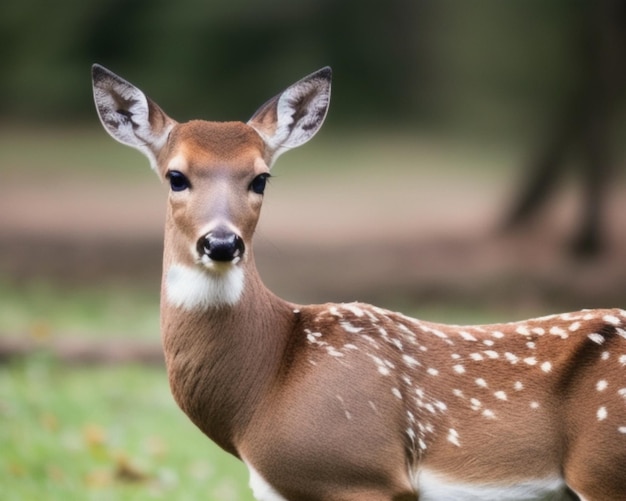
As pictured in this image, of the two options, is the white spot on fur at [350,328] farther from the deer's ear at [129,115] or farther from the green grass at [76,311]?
the green grass at [76,311]

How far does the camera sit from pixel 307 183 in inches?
857

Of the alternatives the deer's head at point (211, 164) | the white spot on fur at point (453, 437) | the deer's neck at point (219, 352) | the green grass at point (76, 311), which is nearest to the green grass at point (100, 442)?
the green grass at point (76, 311)

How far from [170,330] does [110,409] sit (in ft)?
15.7

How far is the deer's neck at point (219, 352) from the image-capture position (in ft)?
17.1

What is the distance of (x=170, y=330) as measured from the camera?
17.5 ft

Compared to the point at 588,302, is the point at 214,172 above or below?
above

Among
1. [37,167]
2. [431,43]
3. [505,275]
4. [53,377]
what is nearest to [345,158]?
[431,43]

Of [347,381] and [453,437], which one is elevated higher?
[347,381]

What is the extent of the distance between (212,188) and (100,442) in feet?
13.6

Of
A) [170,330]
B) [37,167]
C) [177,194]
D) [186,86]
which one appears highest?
[177,194]

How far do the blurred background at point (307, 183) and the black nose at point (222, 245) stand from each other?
3.53 meters

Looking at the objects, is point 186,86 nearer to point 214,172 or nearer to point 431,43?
point 431,43

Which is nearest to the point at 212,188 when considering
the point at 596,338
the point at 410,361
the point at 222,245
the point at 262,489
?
the point at 222,245

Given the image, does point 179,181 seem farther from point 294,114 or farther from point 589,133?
point 589,133
